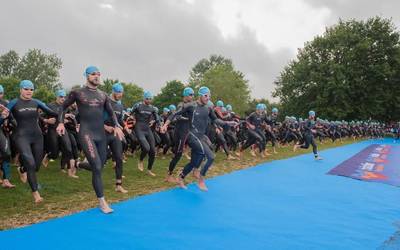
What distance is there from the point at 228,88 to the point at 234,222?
73.5 metres

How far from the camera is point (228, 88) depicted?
78.6m

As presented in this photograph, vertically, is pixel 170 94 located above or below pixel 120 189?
above

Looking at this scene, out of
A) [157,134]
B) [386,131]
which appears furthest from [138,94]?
[157,134]

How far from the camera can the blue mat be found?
468cm

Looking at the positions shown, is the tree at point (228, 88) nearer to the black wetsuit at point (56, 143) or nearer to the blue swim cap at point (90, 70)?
the black wetsuit at point (56, 143)

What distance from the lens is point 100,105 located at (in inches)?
265

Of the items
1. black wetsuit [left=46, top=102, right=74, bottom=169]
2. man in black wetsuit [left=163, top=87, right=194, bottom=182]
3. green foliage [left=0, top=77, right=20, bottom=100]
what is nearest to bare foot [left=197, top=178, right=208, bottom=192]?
man in black wetsuit [left=163, top=87, right=194, bottom=182]

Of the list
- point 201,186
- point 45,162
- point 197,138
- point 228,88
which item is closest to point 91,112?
point 197,138

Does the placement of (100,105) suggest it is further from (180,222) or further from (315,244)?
(315,244)

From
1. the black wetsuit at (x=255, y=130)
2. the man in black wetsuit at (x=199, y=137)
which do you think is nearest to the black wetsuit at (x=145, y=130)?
the man in black wetsuit at (x=199, y=137)

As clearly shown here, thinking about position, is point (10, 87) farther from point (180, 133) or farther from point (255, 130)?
point (180, 133)

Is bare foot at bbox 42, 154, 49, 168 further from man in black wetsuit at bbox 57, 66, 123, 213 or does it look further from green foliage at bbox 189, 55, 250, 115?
green foliage at bbox 189, 55, 250, 115

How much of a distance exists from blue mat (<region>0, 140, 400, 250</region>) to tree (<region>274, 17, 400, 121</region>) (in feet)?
148

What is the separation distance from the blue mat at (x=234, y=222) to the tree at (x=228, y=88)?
229ft
